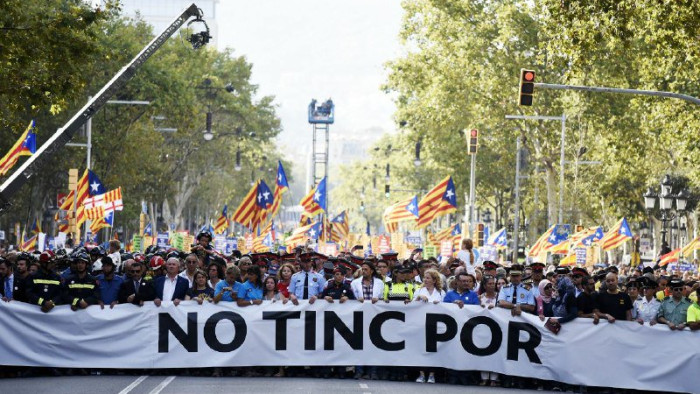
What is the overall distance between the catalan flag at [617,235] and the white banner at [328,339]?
1974 centimetres

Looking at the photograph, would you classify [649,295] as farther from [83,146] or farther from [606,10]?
[83,146]

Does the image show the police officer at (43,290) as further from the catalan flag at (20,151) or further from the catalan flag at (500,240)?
the catalan flag at (500,240)

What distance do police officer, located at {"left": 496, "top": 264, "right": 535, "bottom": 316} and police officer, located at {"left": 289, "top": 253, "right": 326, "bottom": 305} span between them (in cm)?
247

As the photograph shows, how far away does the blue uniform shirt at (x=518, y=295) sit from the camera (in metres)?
19.5

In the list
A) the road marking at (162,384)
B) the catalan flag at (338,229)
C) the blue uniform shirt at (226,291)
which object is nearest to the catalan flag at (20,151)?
the blue uniform shirt at (226,291)

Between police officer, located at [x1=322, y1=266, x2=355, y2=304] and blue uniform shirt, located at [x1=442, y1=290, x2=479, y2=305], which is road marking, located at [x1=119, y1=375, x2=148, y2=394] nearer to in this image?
police officer, located at [x1=322, y1=266, x2=355, y2=304]

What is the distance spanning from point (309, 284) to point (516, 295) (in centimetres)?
283

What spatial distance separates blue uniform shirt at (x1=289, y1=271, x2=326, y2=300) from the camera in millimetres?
20078

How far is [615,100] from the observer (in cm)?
5512

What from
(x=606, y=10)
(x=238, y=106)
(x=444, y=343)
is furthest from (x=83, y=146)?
(x=444, y=343)

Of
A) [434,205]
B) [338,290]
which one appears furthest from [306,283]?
[434,205]

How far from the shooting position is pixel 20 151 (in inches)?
1238

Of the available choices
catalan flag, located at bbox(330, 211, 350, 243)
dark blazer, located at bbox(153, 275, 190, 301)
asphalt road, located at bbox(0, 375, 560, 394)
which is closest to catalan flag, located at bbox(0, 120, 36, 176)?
dark blazer, located at bbox(153, 275, 190, 301)

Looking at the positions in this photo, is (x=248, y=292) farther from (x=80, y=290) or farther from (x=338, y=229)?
(x=338, y=229)
